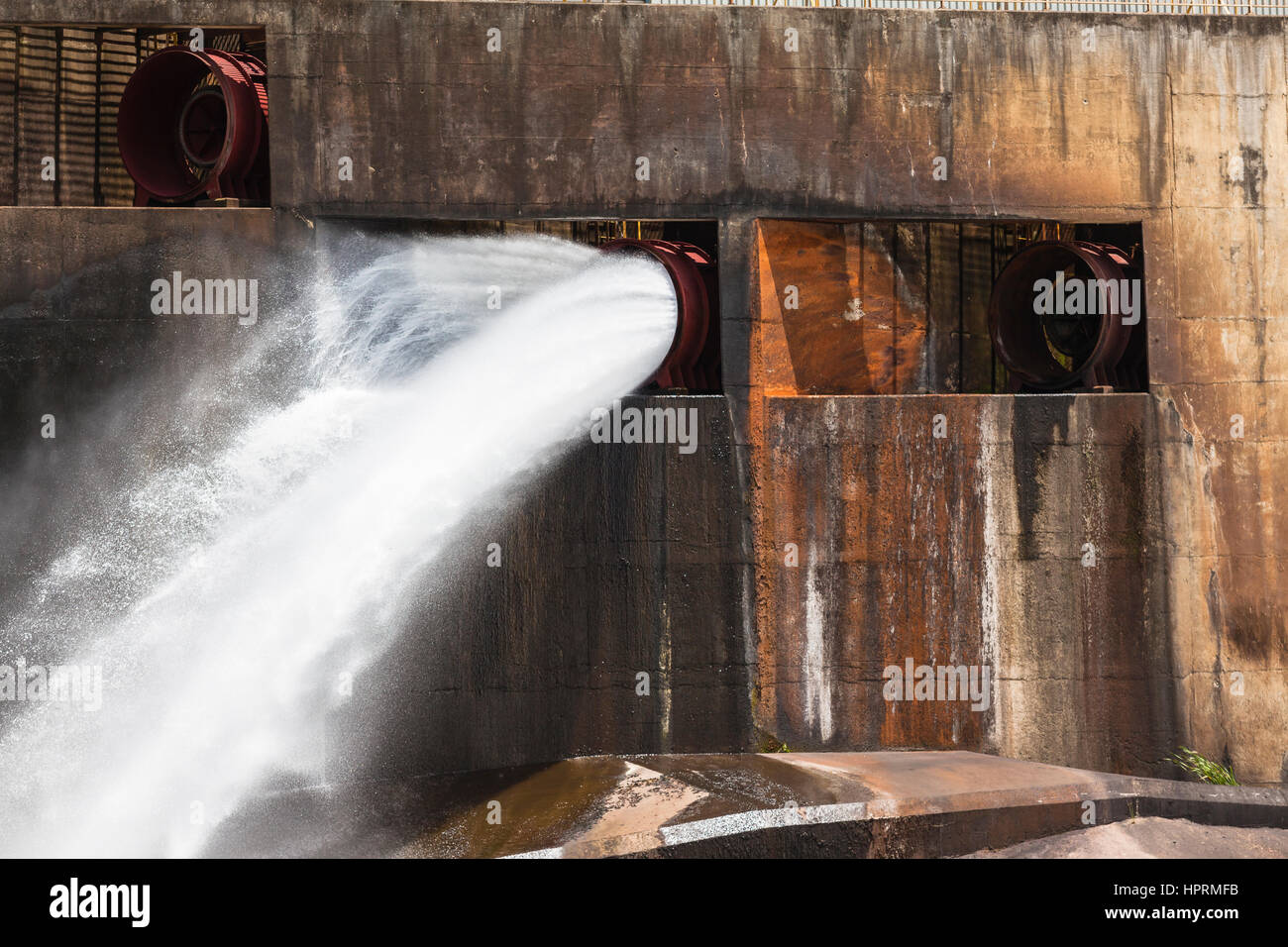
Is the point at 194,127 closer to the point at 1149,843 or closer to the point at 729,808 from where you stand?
the point at 729,808

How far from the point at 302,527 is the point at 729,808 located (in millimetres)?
4667

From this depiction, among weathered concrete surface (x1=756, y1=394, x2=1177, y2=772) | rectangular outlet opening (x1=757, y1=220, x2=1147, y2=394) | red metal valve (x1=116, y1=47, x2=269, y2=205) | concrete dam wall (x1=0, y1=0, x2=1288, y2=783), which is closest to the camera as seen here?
concrete dam wall (x1=0, y1=0, x2=1288, y2=783)

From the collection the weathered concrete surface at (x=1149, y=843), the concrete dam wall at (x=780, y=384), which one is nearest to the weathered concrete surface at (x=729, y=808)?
the weathered concrete surface at (x=1149, y=843)

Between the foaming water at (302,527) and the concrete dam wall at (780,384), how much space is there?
31cm

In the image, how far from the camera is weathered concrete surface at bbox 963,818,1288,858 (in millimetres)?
10305

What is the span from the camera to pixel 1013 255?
45.4ft

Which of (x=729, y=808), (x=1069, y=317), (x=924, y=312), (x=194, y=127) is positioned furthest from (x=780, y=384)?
(x=194, y=127)

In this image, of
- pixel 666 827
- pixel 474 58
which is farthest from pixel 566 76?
pixel 666 827

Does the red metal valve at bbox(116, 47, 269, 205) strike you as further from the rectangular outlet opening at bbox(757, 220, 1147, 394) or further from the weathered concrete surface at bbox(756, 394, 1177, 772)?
the weathered concrete surface at bbox(756, 394, 1177, 772)

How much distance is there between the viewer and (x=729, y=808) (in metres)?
10.2

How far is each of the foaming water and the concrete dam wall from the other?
315 millimetres

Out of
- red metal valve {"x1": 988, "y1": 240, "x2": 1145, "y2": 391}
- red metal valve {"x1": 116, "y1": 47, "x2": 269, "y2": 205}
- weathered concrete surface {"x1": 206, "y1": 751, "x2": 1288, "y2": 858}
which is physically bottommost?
weathered concrete surface {"x1": 206, "y1": 751, "x2": 1288, "y2": 858}

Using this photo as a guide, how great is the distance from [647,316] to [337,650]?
14.2ft

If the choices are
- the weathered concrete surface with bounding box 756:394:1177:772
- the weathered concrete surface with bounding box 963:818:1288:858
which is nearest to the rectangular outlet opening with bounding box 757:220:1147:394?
the weathered concrete surface with bounding box 756:394:1177:772
